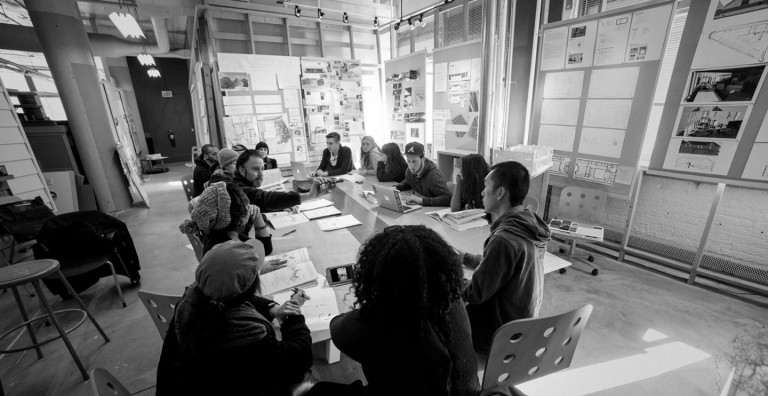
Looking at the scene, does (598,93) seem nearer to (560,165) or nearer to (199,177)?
(560,165)

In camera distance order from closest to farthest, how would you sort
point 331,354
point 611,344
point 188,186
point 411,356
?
point 411,356
point 331,354
point 611,344
point 188,186

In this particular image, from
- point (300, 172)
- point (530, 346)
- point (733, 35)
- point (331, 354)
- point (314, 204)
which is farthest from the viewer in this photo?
point (300, 172)

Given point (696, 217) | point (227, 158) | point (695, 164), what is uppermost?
point (227, 158)

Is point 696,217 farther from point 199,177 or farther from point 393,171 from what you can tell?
point 199,177

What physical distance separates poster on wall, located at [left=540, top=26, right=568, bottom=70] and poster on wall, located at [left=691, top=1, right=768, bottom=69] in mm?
1081

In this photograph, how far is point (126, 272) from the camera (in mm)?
3053

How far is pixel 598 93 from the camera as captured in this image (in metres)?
3.12

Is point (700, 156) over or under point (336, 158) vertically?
over

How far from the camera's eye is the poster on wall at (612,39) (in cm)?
286

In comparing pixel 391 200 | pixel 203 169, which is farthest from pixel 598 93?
pixel 203 169

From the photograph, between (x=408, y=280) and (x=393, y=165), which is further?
(x=393, y=165)

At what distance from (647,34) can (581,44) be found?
1.77 ft

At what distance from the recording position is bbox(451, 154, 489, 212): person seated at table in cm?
272

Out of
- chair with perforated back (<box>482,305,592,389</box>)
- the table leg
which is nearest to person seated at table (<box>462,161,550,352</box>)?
chair with perforated back (<box>482,305,592,389</box>)
